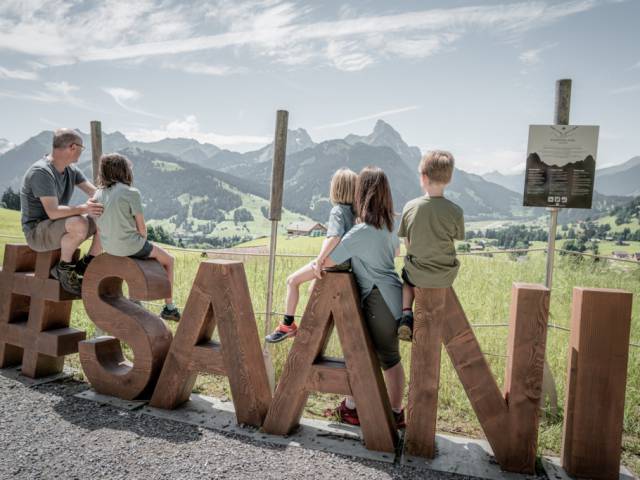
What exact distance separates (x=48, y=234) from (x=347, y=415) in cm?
308

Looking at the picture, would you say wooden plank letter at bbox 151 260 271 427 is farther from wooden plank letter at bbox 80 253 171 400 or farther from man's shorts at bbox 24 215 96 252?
man's shorts at bbox 24 215 96 252

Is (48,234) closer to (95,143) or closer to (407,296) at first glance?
(95,143)

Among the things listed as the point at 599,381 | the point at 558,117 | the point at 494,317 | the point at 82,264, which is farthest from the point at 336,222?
the point at 494,317

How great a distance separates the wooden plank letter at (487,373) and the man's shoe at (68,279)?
3046mm

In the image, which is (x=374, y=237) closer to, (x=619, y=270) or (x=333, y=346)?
(x=333, y=346)

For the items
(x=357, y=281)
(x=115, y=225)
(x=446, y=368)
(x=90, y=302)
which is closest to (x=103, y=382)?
(x=90, y=302)

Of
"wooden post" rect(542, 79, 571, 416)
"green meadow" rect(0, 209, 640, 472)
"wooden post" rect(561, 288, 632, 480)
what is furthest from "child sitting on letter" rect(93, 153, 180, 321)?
"wooden post" rect(542, 79, 571, 416)

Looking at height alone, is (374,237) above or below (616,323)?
above

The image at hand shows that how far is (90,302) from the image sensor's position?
13.4ft

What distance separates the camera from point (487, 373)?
308 centimetres

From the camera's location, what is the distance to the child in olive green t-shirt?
306 cm

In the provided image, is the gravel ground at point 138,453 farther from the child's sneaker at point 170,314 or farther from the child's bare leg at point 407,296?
the child's bare leg at point 407,296

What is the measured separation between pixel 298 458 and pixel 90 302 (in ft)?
7.46

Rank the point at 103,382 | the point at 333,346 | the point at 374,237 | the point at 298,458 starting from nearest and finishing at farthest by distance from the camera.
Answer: the point at 298,458 < the point at 374,237 < the point at 103,382 < the point at 333,346
